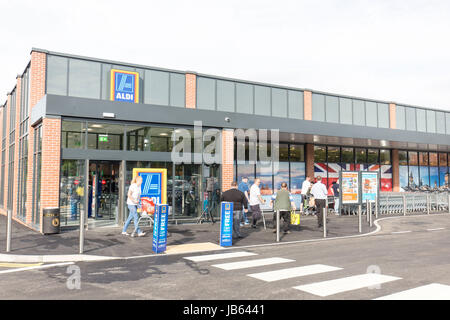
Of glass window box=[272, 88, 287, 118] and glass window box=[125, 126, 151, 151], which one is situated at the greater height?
glass window box=[272, 88, 287, 118]

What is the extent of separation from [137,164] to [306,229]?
6831mm

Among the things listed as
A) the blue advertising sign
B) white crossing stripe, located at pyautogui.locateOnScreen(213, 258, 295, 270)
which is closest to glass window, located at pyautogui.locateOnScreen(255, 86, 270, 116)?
the blue advertising sign

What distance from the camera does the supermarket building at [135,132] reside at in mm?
13906

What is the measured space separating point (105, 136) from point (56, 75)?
13.8ft

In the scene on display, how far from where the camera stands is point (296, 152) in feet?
77.9

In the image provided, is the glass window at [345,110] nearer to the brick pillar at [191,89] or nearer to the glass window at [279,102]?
the glass window at [279,102]

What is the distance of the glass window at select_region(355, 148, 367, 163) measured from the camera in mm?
26469

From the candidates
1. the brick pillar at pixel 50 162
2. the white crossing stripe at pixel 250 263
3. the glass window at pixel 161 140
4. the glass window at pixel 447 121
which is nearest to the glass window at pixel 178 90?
the glass window at pixel 161 140

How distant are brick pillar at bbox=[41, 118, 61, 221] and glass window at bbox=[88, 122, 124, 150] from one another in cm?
120

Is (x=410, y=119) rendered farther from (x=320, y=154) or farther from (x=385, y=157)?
(x=320, y=154)

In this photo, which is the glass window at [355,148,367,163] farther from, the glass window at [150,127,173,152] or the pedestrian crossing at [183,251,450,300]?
the pedestrian crossing at [183,251,450,300]

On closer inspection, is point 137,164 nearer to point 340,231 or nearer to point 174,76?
point 174,76

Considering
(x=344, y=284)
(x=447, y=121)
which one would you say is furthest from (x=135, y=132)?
(x=447, y=121)
